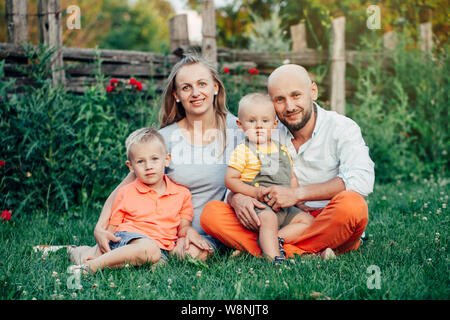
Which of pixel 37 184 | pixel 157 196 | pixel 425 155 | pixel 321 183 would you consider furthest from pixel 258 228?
pixel 425 155

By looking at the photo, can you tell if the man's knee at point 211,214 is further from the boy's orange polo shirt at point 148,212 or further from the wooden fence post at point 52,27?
the wooden fence post at point 52,27

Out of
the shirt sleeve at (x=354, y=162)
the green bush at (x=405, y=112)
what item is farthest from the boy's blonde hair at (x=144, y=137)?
the green bush at (x=405, y=112)

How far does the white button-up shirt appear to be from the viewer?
111 inches

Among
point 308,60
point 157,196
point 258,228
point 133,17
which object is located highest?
point 133,17

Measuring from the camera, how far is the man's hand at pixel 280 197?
274 centimetres

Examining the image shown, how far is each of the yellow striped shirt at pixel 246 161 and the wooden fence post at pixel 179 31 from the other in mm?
3070

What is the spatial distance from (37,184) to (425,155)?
492 centimetres

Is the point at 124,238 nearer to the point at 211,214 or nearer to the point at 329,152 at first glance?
the point at 211,214

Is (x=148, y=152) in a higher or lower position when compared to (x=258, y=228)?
higher

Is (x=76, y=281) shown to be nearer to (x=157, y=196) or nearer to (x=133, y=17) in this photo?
Result: (x=157, y=196)

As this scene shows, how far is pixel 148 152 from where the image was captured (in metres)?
2.87

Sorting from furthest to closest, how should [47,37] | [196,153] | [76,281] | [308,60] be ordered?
[308,60] → [47,37] → [196,153] → [76,281]

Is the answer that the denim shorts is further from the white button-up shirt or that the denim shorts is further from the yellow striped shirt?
the white button-up shirt
